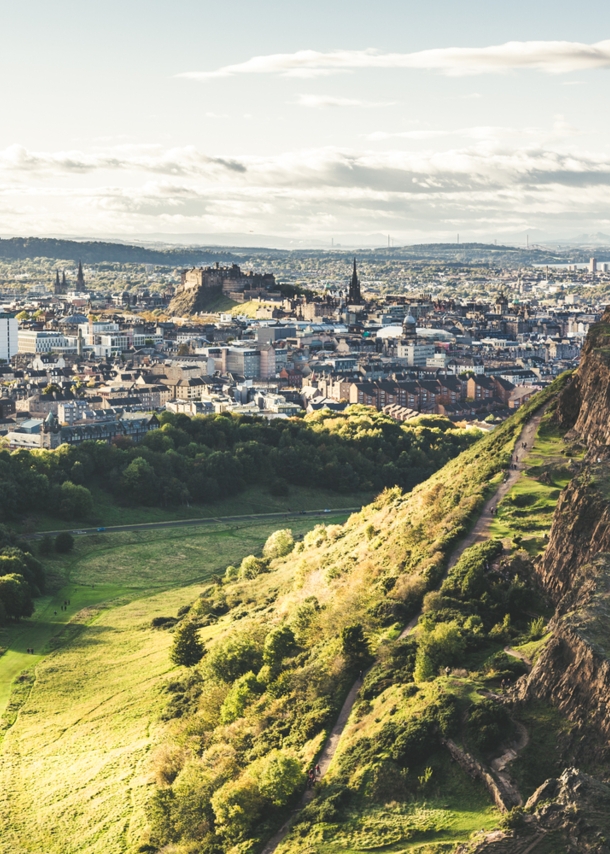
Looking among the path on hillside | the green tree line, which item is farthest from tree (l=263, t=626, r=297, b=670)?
the green tree line

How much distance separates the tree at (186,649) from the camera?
60.6 meters

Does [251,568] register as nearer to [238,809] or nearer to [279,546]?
[279,546]

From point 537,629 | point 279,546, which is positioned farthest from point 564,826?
point 279,546

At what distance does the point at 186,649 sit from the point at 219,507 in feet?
165

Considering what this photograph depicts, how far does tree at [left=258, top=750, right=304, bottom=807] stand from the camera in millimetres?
38062

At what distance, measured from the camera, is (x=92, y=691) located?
6125 centimetres

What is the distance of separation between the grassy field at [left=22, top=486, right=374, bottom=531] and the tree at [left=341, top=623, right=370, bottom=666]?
188 ft

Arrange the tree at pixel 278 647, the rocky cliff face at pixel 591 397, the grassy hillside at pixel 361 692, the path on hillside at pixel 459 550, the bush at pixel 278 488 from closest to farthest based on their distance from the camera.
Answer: the grassy hillside at pixel 361 692, the path on hillside at pixel 459 550, the tree at pixel 278 647, the rocky cliff face at pixel 591 397, the bush at pixel 278 488

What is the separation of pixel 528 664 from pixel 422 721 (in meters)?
4.13

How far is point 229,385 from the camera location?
172125 mm

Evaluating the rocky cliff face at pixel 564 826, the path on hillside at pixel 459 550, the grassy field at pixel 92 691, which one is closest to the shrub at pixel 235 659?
the grassy field at pixel 92 691

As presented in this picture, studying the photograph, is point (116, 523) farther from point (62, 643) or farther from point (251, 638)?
point (251, 638)

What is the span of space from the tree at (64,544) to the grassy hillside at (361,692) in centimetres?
3053

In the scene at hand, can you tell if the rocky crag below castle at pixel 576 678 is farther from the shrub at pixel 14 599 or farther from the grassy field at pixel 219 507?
the grassy field at pixel 219 507
